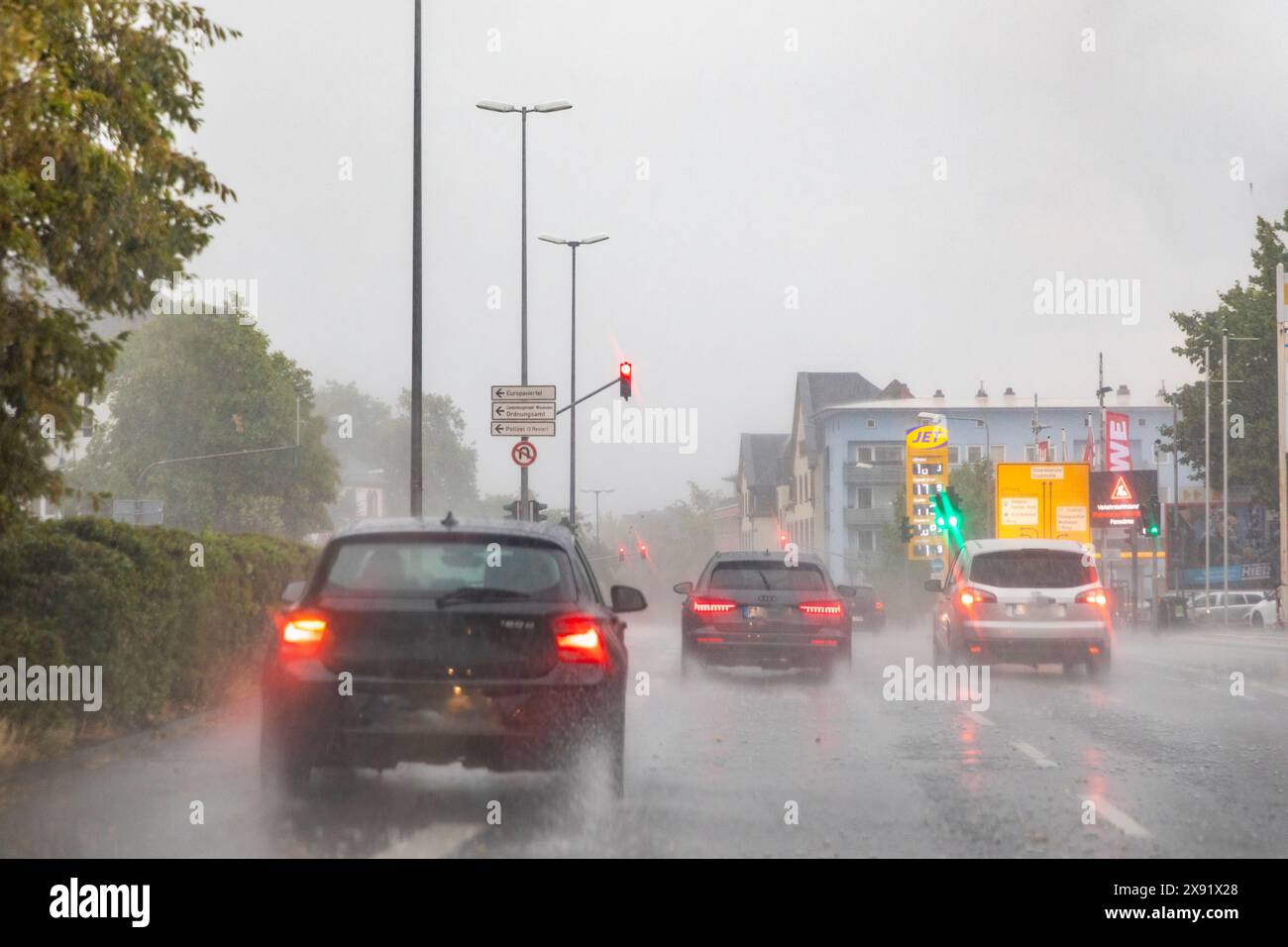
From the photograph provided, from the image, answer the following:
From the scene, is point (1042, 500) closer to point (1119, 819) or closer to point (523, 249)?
point (523, 249)

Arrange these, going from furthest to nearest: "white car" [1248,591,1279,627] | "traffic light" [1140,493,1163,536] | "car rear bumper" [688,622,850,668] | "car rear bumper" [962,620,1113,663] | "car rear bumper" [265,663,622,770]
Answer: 1. "white car" [1248,591,1279,627]
2. "traffic light" [1140,493,1163,536]
3. "car rear bumper" [688,622,850,668]
4. "car rear bumper" [962,620,1113,663]
5. "car rear bumper" [265,663,622,770]

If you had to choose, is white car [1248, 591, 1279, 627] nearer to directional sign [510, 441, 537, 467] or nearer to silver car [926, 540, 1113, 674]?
directional sign [510, 441, 537, 467]

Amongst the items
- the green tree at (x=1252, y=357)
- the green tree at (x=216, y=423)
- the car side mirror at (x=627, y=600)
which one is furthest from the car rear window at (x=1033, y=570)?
the green tree at (x=216, y=423)

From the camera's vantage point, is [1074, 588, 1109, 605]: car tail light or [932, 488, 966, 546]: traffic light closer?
[1074, 588, 1109, 605]: car tail light

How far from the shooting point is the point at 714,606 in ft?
67.9

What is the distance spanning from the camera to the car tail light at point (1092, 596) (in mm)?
20250

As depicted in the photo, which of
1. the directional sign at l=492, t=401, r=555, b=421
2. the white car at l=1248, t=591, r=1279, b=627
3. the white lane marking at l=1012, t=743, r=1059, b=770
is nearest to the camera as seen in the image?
the white lane marking at l=1012, t=743, r=1059, b=770

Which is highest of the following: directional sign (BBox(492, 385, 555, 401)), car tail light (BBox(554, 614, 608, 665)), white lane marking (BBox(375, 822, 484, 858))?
directional sign (BBox(492, 385, 555, 401))

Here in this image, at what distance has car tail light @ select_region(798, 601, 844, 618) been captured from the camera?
2069cm

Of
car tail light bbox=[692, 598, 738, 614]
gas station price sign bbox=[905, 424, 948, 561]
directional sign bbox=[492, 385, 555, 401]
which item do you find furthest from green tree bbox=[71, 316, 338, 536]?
car tail light bbox=[692, 598, 738, 614]

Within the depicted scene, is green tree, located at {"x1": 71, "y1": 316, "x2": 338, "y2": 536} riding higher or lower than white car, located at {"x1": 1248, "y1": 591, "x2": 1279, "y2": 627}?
higher

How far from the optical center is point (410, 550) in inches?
356

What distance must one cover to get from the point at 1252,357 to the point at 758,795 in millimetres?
56615

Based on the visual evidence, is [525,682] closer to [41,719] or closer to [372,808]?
[372,808]
